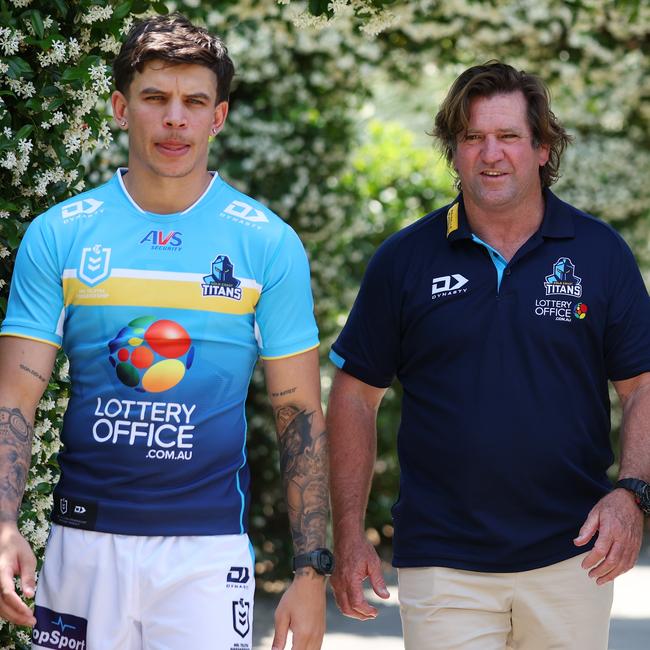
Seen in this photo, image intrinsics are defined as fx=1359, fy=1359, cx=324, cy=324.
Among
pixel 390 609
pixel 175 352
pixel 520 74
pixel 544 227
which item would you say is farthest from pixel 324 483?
pixel 390 609

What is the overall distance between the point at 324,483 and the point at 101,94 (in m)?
1.66

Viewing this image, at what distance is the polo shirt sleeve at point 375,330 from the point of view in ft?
14.0

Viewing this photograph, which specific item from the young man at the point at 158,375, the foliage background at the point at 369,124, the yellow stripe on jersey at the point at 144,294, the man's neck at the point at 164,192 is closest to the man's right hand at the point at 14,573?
the young man at the point at 158,375

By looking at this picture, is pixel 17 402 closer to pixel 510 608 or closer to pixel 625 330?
pixel 510 608

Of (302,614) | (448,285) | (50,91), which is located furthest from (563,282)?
(50,91)

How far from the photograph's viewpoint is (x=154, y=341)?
3.31 metres

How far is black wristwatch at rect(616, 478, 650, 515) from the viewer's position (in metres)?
3.96

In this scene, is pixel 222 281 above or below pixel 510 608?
above

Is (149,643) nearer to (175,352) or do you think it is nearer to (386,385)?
(175,352)

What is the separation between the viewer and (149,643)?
324cm

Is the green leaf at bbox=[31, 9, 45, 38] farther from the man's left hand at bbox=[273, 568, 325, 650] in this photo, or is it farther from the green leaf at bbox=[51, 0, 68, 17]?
the man's left hand at bbox=[273, 568, 325, 650]

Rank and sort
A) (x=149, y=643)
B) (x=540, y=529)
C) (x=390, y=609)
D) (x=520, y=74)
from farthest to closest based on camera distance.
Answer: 1. (x=390, y=609)
2. (x=520, y=74)
3. (x=540, y=529)
4. (x=149, y=643)

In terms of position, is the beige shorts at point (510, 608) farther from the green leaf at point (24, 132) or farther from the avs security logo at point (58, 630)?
the green leaf at point (24, 132)

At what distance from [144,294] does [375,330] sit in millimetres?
1152
